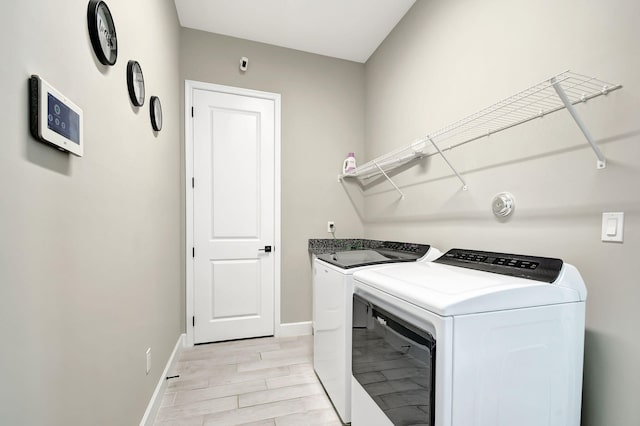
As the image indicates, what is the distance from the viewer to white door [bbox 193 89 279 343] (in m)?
2.59

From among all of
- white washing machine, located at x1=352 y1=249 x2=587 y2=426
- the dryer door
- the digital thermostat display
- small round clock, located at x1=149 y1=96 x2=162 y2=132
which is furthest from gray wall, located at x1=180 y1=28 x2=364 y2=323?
the digital thermostat display

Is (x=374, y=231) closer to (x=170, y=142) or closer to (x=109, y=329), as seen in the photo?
(x=170, y=142)

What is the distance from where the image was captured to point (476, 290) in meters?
0.93

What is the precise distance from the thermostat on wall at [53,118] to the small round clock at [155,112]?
90cm

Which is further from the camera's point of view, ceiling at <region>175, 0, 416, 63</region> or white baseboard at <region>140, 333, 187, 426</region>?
ceiling at <region>175, 0, 416, 63</region>

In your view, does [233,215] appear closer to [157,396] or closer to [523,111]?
[157,396]

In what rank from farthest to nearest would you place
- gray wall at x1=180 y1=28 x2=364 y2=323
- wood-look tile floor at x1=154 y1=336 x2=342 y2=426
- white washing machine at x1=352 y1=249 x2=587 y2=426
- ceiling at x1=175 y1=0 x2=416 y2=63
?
gray wall at x1=180 y1=28 x2=364 y2=323 < ceiling at x1=175 y1=0 x2=416 y2=63 < wood-look tile floor at x1=154 y1=336 x2=342 y2=426 < white washing machine at x1=352 y1=249 x2=587 y2=426

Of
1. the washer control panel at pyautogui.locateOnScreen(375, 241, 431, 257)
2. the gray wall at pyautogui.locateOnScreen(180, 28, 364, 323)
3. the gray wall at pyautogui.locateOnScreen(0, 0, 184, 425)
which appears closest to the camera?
the gray wall at pyautogui.locateOnScreen(0, 0, 184, 425)

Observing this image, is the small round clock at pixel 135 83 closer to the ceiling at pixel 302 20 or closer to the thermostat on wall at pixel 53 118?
the thermostat on wall at pixel 53 118

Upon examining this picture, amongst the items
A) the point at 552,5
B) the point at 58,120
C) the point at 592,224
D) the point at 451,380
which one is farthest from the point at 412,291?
the point at 552,5

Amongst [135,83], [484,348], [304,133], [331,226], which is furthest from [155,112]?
[484,348]

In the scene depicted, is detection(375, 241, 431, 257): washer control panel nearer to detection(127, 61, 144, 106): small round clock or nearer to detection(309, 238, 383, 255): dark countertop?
detection(309, 238, 383, 255): dark countertop

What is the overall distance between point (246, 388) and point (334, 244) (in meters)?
1.52

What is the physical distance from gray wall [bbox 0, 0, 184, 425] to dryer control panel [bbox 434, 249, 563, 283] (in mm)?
1632
